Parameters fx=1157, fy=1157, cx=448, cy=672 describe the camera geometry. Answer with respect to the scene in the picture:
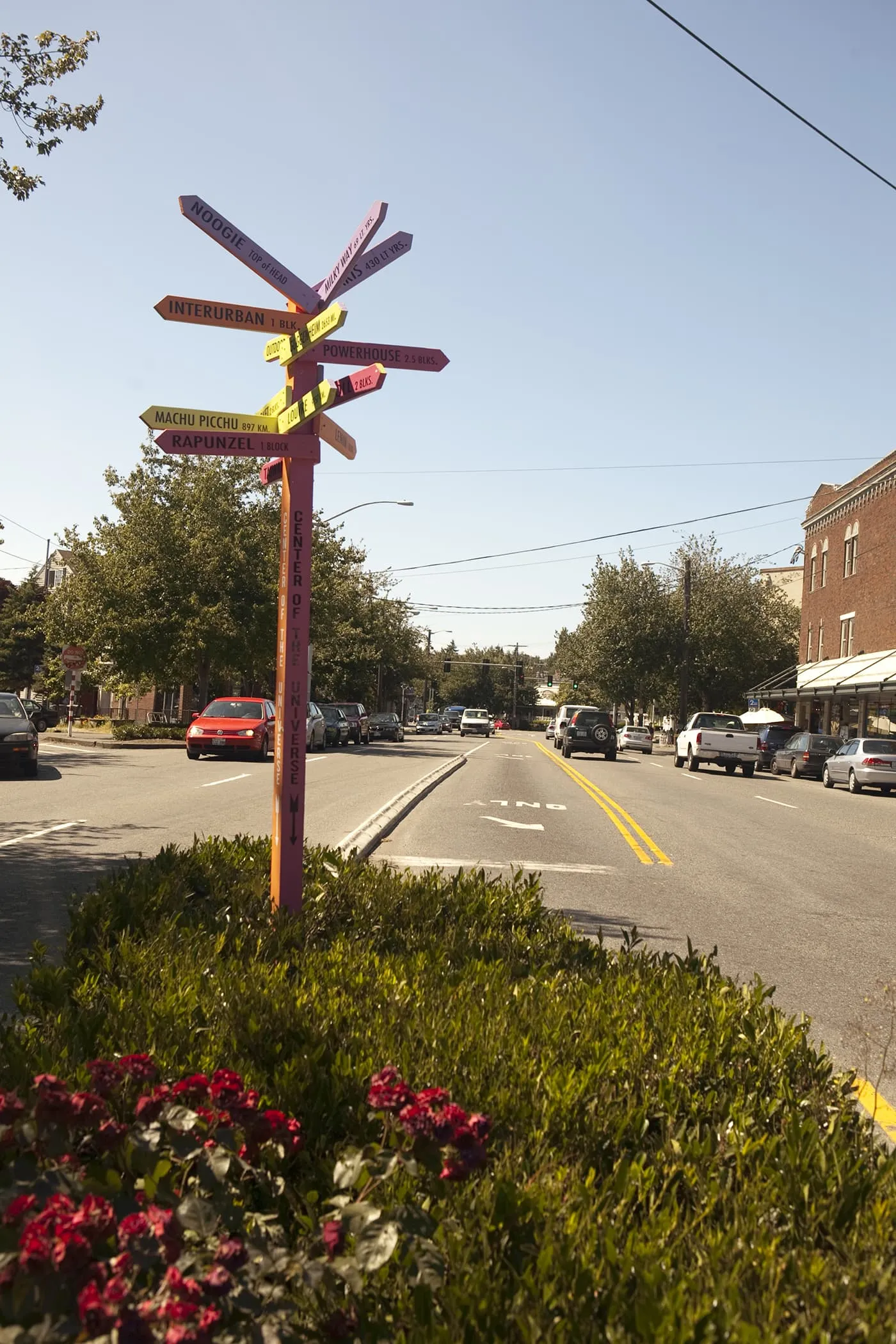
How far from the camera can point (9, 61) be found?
1371 cm

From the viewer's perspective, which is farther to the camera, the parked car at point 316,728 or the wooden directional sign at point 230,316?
the parked car at point 316,728

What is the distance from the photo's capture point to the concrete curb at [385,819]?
12961 millimetres

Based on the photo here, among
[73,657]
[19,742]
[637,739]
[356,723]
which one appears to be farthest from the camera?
[637,739]

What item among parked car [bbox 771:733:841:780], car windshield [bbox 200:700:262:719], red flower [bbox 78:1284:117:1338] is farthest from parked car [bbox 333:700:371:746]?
red flower [bbox 78:1284:117:1338]

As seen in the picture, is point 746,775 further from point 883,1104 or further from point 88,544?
point 883,1104

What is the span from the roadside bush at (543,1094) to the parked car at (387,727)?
5666 centimetres

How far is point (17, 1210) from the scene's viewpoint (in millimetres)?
2199

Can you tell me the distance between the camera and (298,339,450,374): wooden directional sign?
6.26 m

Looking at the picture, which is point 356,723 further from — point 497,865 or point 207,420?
point 207,420

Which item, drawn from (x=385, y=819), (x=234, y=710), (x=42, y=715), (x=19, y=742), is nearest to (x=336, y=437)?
(x=385, y=819)

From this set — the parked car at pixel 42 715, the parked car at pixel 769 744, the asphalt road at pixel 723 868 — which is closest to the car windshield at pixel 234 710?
the asphalt road at pixel 723 868

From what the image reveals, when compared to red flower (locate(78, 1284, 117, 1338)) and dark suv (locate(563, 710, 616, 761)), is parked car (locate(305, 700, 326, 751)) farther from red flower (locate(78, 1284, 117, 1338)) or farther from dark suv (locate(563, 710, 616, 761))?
Result: red flower (locate(78, 1284, 117, 1338))

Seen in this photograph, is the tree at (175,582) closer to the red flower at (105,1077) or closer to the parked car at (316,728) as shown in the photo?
the parked car at (316,728)

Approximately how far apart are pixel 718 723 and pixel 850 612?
517 inches
